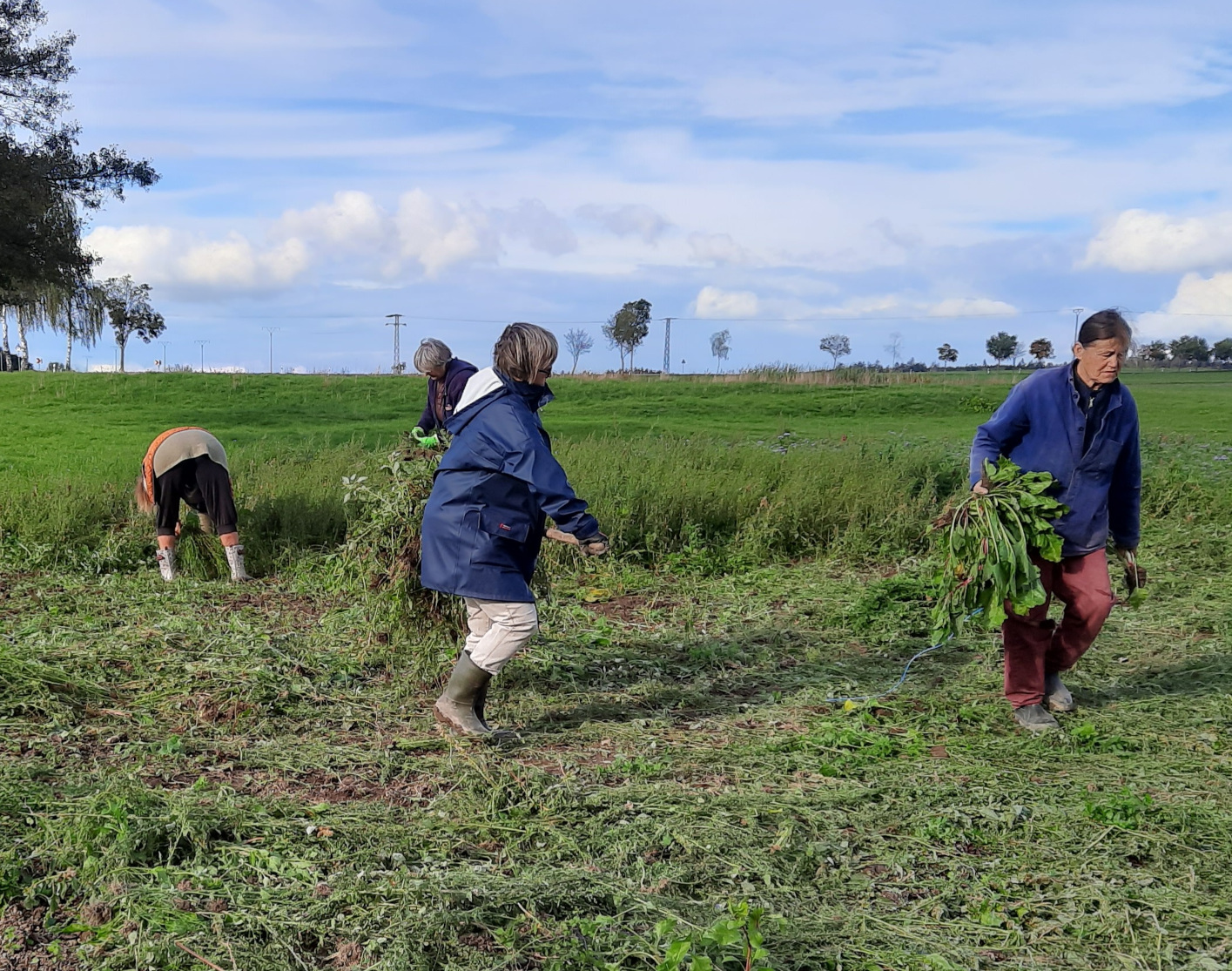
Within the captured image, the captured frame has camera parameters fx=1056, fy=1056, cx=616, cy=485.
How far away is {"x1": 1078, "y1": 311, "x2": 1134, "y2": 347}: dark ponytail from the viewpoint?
14.0ft

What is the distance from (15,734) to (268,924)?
226 centimetres

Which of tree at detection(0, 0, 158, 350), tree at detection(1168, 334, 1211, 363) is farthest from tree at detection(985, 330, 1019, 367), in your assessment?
tree at detection(0, 0, 158, 350)

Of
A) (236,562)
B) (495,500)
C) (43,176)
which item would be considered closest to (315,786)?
(495,500)

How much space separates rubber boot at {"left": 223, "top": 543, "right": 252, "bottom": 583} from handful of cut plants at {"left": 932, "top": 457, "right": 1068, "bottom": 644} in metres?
5.32

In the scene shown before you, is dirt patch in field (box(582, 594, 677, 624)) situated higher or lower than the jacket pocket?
lower

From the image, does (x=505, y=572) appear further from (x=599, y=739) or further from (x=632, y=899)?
(x=632, y=899)

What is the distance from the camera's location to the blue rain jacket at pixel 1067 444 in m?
4.42

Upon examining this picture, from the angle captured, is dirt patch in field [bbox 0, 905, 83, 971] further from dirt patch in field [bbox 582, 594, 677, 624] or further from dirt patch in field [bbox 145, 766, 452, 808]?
dirt patch in field [bbox 582, 594, 677, 624]

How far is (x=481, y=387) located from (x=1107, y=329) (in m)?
2.55

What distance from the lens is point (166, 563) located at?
25.4ft

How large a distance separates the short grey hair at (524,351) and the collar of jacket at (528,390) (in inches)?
0.9

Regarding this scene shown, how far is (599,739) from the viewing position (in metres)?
4.70

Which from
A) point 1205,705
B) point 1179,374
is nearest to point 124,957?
point 1205,705

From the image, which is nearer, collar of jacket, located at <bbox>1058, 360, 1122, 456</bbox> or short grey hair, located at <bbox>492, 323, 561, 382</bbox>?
short grey hair, located at <bbox>492, 323, 561, 382</bbox>
